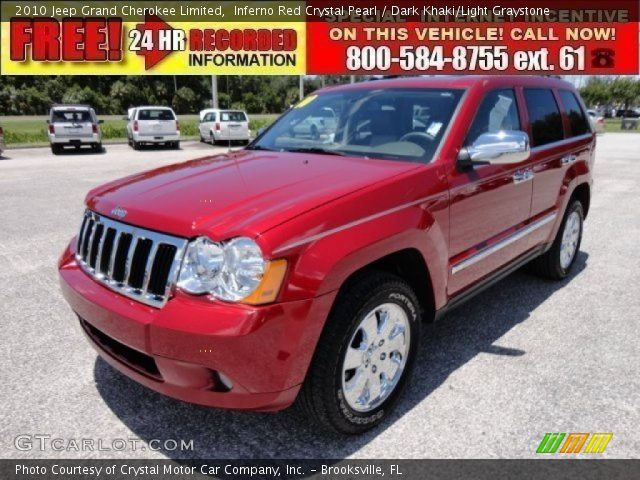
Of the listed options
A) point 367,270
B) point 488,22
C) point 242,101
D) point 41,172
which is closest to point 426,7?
point 488,22

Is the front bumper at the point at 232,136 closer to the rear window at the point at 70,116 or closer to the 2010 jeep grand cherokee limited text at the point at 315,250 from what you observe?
the rear window at the point at 70,116

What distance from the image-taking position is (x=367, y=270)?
8.76 feet

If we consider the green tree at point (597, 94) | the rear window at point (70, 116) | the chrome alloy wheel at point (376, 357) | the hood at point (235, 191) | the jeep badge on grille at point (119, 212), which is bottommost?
the chrome alloy wheel at point (376, 357)

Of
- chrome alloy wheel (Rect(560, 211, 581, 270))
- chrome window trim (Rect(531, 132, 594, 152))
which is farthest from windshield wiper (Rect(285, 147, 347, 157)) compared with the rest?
chrome alloy wheel (Rect(560, 211, 581, 270))

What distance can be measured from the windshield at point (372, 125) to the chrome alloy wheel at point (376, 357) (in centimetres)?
96

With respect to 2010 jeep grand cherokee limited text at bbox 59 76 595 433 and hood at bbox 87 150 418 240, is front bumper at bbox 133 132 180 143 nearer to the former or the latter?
2010 jeep grand cherokee limited text at bbox 59 76 595 433

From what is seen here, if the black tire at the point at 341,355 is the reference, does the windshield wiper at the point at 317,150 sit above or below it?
above

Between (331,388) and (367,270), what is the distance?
0.59 metres

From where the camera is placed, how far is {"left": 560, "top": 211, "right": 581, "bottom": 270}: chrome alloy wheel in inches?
195

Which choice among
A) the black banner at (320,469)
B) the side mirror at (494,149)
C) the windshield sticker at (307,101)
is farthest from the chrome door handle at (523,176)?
the black banner at (320,469)

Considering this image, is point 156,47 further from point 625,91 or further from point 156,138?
point 625,91

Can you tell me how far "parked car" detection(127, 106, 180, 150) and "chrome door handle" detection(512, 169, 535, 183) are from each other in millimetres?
18870

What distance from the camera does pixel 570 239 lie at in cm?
515

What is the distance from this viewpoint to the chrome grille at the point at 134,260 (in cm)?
235
